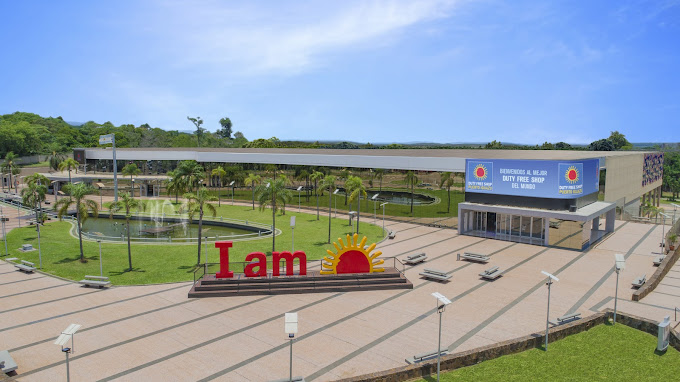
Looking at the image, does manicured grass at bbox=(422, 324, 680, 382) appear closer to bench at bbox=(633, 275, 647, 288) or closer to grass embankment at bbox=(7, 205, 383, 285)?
bench at bbox=(633, 275, 647, 288)

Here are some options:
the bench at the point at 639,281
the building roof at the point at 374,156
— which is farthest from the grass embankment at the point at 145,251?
the bench at the point at 639,281

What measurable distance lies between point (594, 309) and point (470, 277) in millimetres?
8078

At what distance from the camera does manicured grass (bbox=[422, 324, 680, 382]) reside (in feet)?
59.1

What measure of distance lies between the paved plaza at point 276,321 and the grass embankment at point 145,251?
96.7 inches

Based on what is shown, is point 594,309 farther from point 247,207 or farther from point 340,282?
point 247,207

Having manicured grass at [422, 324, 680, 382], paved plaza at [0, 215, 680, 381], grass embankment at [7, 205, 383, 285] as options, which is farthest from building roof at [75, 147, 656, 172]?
manicured grass at [422, 324, 680, 382]

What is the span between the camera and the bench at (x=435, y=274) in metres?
30.2

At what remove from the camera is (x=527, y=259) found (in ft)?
120

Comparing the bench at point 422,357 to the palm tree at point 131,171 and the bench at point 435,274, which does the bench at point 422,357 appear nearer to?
the bench at point 435,274

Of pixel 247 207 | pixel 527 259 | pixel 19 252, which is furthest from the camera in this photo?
pixel 247 207

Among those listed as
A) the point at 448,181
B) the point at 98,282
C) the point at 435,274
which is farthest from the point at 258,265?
the point at 448,181

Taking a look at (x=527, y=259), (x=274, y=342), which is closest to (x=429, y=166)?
(x=527, y=259)

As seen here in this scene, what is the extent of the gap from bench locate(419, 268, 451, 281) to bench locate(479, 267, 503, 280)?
2620 mm

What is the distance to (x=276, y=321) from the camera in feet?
77.4
